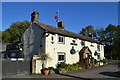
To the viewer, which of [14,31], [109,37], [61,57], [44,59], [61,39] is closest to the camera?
[44,59]

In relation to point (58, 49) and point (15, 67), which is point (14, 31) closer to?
point (58, 49)

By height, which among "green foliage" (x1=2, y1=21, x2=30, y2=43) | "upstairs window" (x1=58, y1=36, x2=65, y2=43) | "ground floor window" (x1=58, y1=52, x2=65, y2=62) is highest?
"green foliage" (x1=2, y1=21, x2=30, y2=43)

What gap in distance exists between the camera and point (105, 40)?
58.8 metres

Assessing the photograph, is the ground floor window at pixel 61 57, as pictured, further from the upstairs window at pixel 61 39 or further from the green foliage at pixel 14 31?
the green foliage at pixel 14 31

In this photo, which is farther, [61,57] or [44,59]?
[61,57]

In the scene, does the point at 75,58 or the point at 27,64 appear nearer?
the point at 27,64

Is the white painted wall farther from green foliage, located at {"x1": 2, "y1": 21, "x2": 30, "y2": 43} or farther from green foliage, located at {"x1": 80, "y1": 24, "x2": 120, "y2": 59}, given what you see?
green foliage, located at {"x1": 80, "y1": 24, "x2": 120, "y2": 59}

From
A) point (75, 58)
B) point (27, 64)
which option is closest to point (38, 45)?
point (27, 64)

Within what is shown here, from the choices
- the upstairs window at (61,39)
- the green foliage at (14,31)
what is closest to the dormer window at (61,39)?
the upstairs window at (61,39)

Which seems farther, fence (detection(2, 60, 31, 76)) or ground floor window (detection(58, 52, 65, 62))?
ground floor window (detection(58, 52, 65, 62))

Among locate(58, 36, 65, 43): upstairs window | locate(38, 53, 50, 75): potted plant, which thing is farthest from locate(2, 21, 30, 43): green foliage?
locate(38, 53, 50, 75): potted plant

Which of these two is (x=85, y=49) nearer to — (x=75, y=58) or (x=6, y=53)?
(x=75, y=58)

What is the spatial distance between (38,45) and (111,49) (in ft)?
143

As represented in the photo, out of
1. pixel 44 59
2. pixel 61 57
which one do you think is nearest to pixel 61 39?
pixel 61 57
